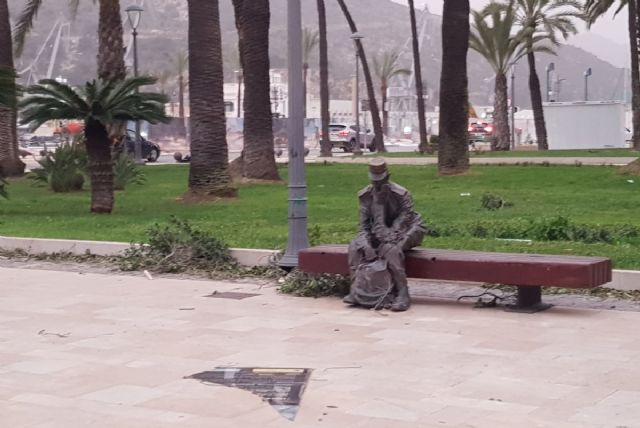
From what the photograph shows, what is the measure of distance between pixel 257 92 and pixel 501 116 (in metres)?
23.1

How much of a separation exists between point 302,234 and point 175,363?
394cm

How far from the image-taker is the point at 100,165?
1800 centimetres

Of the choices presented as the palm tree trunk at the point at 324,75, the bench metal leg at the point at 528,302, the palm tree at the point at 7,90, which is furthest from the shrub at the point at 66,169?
the palm tree trunk at the point at 324,75

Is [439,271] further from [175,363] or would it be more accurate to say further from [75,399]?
[75,399]

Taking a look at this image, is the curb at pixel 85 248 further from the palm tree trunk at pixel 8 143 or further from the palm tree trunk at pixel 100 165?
the palm tree trunk at pixel 8 143

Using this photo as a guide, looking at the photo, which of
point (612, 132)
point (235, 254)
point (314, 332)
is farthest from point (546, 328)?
point (612, 132)

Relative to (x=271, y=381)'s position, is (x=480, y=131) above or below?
above

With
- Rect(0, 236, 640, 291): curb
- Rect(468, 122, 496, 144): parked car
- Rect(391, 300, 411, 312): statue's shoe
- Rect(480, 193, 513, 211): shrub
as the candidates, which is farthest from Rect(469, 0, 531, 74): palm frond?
Rect(391, 300, 411, 312): statue's shoe

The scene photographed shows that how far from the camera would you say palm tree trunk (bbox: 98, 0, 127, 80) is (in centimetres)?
2645

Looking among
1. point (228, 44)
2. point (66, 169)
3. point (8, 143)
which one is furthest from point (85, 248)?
point (228, 44)

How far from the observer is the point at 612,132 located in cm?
4228

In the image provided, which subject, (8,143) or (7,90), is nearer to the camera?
(7,90)

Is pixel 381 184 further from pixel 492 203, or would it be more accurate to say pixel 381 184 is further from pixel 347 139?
pixel 347 139

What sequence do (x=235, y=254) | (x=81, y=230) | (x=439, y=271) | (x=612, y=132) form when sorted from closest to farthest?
(x=439, y=271), (x=235, y=254), (x=81, y=230), (x=612, y=132)
